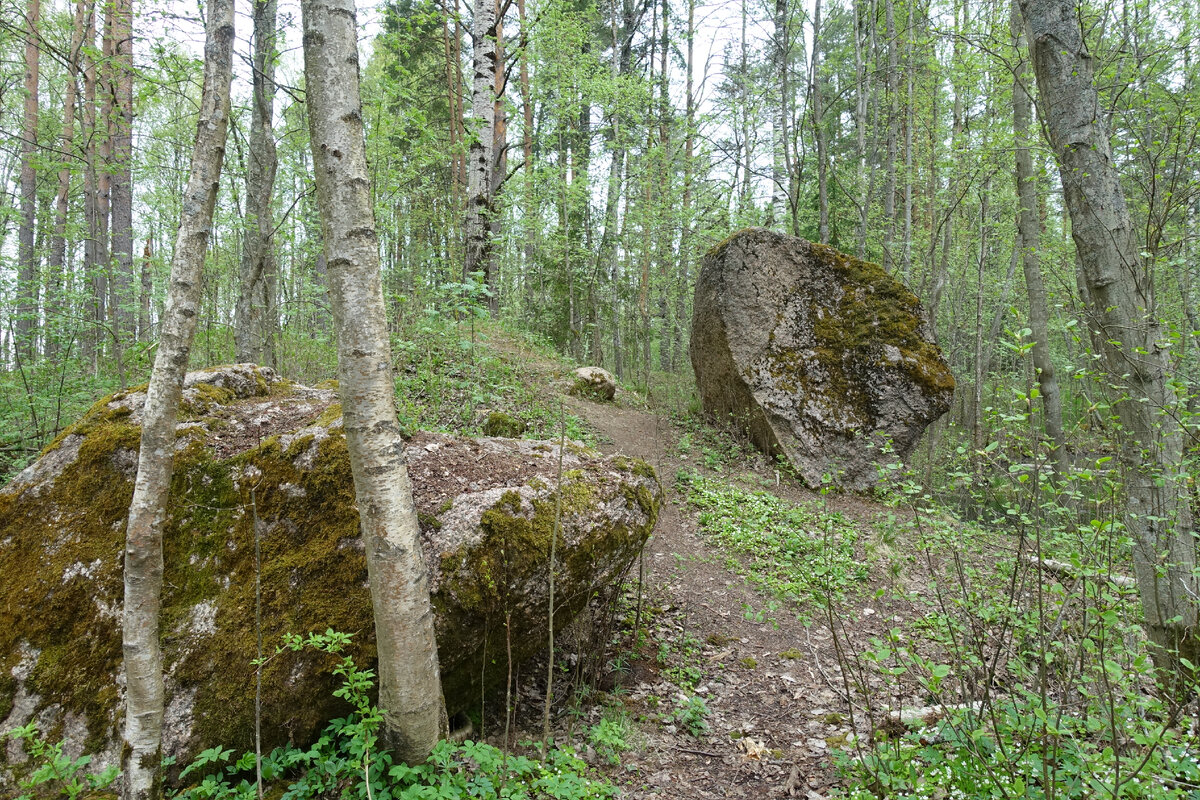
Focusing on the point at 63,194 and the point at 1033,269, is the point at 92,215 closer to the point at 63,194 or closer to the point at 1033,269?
the point at 63,194

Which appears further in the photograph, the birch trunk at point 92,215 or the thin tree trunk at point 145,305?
the thin tree trunk at point 145,305

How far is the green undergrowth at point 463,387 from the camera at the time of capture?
587cm

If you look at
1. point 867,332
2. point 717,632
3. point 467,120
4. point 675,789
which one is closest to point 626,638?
point 717,632

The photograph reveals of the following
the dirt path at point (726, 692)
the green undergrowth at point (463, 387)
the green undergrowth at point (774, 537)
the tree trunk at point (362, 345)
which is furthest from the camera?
the green undergrowth at point (463, 387)

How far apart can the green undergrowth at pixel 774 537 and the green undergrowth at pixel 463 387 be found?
1782 millimetres

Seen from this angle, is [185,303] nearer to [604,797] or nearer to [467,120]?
[604,797]

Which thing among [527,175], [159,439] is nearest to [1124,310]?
[159,439]

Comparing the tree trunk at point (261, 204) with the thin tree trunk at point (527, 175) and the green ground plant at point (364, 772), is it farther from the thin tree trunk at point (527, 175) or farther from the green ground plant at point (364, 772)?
the green ground plant at point (364, 772)

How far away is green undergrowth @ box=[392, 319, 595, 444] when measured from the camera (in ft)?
19.2

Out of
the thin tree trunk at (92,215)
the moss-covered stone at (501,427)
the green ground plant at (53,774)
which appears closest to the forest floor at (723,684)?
the green ground plant at (53,774)

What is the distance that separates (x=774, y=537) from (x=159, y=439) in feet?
17.5

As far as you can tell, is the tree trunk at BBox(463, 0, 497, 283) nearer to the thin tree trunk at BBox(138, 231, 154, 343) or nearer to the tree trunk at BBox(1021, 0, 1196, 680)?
the thin tree trunk at BBox(138, 231, 154, 343)

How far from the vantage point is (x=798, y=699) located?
3613mm

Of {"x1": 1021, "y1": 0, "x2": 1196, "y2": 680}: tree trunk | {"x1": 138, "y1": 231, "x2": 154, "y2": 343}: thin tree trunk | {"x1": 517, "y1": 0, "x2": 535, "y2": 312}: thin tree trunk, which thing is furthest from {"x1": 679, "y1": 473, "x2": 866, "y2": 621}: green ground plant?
{"x1": 138, "y1": 231, "x2": 154, "y2": 343}: thin tree trunk
